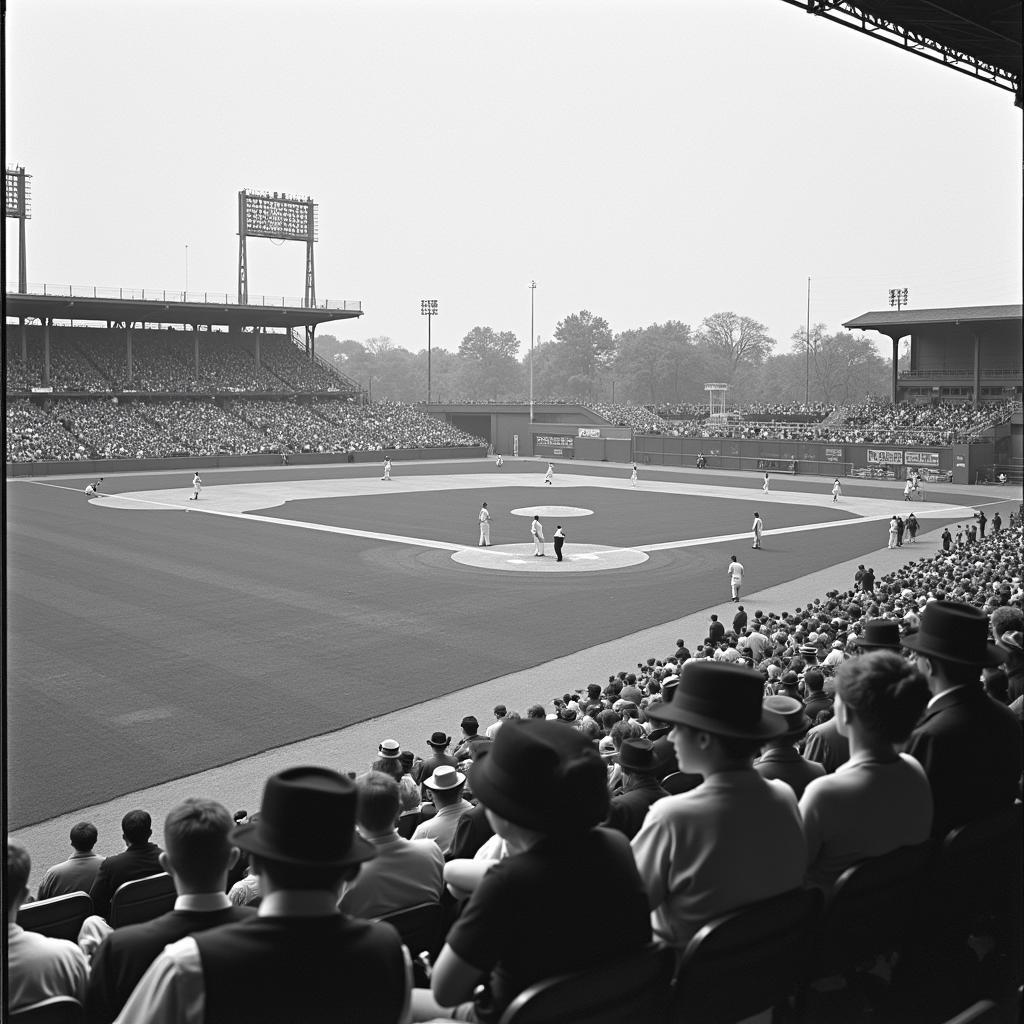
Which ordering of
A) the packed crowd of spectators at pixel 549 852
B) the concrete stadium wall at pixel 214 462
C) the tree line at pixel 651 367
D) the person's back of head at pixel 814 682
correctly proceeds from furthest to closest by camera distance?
the tree line at pixel 651 367 → the concrete stadium wall at pixel 214 462 → the person's back of head at pixel 814 682 → the packed crowd of spectators at pixel 549 852

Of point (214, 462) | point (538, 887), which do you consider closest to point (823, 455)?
point (214, 462)

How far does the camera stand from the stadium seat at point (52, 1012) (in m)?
3.45

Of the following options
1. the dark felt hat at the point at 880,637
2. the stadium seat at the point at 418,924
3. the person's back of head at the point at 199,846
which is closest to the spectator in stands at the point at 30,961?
the person's back of head at the point at 199,846

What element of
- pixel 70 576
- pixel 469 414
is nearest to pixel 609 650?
pixel 70 576

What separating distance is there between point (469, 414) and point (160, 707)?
80.9m

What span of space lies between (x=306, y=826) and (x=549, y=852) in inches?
31.6

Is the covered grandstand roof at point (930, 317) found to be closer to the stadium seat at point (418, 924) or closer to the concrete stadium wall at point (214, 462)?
the concrete stadium wall at point (214, 462)

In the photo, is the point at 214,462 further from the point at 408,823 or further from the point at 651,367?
the point at 651,367

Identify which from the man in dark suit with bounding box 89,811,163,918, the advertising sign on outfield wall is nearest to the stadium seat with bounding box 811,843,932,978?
the man in dark suit with bounding box 89,811,163,918

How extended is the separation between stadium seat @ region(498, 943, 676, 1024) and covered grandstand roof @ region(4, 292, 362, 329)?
6730cm

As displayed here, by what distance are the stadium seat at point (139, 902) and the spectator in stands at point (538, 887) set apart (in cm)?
315

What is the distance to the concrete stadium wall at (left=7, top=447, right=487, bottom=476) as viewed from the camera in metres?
59.8

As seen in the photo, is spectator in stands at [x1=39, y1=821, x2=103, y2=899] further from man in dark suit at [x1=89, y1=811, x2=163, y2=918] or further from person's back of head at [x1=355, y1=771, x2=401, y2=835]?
person's back of head at [x1=355, y1=771, x2=401, y2=835]

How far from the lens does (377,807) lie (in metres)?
4.53
